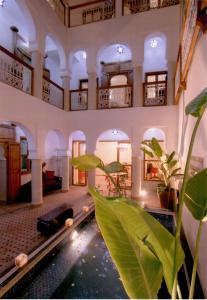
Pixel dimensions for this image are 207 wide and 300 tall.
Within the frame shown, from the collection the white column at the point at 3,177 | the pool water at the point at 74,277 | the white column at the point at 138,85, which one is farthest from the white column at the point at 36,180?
the white column at the point at 138,85

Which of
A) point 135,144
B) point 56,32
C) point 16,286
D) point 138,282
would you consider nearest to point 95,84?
point 56,32

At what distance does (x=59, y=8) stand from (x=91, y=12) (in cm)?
138

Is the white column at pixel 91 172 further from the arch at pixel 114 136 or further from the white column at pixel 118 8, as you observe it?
the white column at pixel 118 8

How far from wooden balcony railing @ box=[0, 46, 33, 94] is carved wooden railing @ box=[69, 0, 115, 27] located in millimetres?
3860

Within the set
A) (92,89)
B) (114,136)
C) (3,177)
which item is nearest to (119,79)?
(92,89)

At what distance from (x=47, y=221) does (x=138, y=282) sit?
11.1 feet

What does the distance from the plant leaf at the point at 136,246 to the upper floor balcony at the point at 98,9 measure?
8.63m

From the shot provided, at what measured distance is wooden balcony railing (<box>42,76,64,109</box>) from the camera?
22.9 feet

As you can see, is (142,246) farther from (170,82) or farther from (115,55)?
(115,55)

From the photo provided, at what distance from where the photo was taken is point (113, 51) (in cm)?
909

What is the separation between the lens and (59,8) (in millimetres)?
7867

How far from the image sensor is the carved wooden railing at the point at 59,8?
751 cm

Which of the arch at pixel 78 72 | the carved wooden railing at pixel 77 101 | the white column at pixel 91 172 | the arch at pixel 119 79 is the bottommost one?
the white column at pixel 91 172

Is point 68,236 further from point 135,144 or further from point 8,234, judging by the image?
point 135,144
